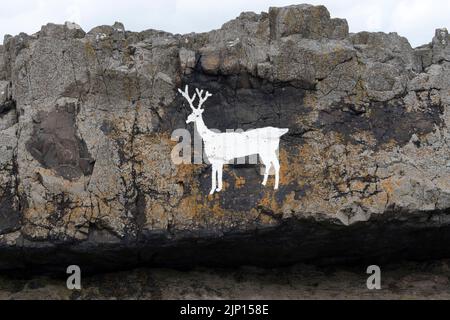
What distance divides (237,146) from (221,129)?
1.23 ft

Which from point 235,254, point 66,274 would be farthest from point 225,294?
point 66,274

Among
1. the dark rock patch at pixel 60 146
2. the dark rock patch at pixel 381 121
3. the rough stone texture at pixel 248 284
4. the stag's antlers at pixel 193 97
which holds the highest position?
the stag's antlers at pixel 193 97

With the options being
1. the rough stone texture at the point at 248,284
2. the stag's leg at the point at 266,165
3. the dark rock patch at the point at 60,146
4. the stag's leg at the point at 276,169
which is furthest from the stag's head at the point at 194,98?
the rough stone texture at the point at 248,284

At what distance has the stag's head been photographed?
35.7 feet

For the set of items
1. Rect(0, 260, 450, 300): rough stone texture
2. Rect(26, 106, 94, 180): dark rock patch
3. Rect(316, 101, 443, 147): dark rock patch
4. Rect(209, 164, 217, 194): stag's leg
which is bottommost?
Rect(0, 260, 450, 300): rough stone texture

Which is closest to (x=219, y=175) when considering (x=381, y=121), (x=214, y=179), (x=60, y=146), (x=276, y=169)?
(x=214, y=179)

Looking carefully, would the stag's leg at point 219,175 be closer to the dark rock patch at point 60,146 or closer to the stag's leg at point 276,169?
the stag's leg at point 276,169

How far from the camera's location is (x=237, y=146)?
10805 millimetres

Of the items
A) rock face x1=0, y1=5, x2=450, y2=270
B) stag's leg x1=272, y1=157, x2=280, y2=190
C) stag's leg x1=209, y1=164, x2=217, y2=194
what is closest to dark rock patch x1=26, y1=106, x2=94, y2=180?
rock face x1=0, y1=5, x2=450, y2=270

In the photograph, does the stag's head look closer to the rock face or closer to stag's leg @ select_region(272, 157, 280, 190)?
the rock face

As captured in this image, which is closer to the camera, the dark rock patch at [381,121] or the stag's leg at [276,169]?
the stag's leg at [276,169]

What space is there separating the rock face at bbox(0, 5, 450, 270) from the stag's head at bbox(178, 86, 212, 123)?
0.11 metres

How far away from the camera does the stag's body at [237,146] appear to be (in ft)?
35.3

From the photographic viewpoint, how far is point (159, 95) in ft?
35.9
